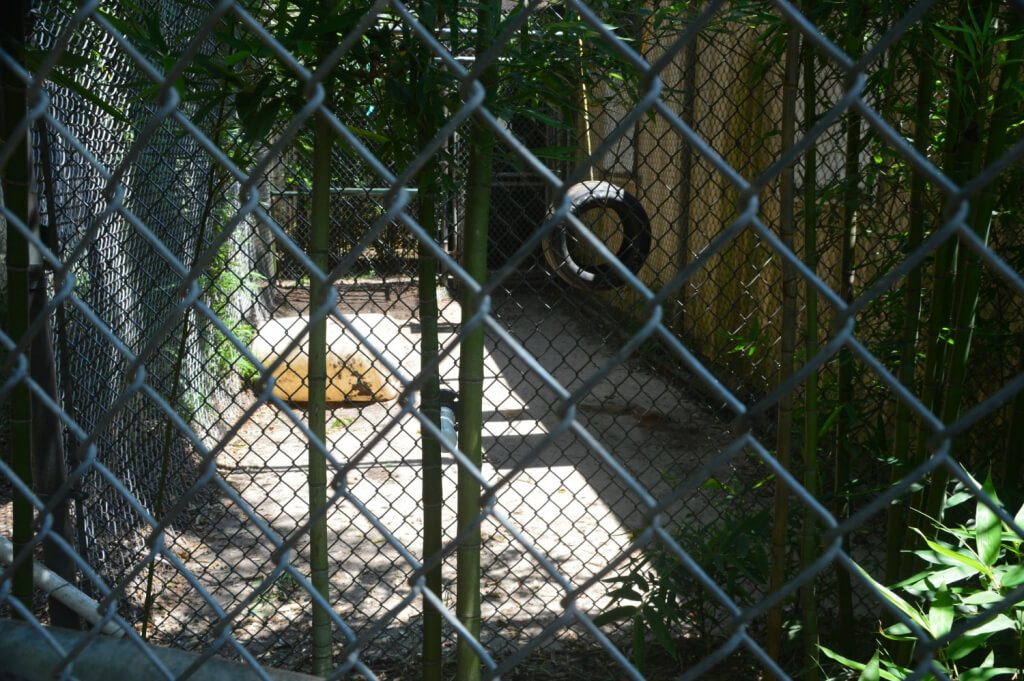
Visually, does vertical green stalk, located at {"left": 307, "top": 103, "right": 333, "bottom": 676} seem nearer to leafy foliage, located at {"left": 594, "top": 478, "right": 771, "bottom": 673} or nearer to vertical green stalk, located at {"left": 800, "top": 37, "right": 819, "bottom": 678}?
leafy foliage, located at {"left": 594, "top": 478, "right": 771, "bottom": 673}

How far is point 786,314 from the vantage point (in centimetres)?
189

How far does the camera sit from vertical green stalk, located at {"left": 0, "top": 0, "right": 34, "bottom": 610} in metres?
1.22

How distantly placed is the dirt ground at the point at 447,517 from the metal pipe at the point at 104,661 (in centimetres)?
21

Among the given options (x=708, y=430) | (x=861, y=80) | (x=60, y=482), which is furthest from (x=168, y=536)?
(x=861, y=80)

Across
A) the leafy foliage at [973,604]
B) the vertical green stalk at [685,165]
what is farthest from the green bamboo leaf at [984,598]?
the vertical green stalk at [685,165]

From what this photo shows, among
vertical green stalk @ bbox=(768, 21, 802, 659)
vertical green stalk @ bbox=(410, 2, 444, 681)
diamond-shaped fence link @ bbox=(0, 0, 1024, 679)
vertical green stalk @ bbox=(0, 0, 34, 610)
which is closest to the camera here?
diamond-shaped fence link @ bbox=(0, 0, 1024, 679)

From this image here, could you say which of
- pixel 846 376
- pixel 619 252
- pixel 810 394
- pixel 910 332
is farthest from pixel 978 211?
pixel 619 252

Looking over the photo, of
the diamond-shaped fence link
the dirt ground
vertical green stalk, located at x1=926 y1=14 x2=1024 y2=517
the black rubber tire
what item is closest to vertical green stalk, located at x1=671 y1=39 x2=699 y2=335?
the diamond-shaped fence link

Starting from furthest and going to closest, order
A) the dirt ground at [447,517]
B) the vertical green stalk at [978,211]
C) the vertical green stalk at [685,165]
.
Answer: the vertical green stalk at [685,165] < the dirt ground at [447,517] < the vertical green stalk at [978,211]

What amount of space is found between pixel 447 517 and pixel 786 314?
→ 7.48 feet

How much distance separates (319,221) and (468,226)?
0.30 m

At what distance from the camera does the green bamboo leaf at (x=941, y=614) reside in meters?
1.37

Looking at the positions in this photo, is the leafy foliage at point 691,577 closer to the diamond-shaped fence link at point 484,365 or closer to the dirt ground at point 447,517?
the diamond-shaped fence link at point 484,365

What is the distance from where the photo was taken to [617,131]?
838 millimetres
